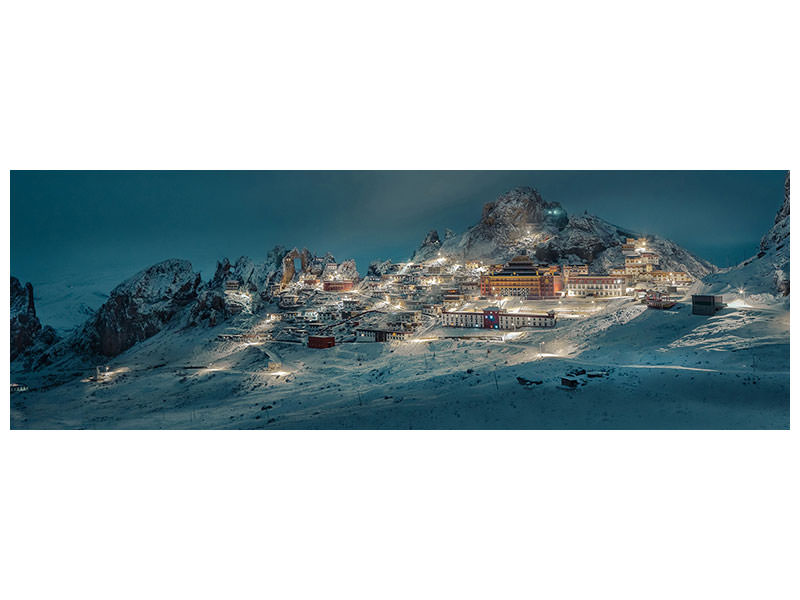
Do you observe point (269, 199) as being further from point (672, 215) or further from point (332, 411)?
point (672, 215)

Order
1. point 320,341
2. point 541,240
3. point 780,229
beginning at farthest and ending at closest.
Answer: point 541,240
point 320,341
point 780,229

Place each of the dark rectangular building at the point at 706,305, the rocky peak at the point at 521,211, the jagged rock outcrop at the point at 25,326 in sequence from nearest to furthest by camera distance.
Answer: the dark rectangular building at the point at 706,305
the jagged rock outcrop at the point at 25,326
the rocky peak at the point at 521,211

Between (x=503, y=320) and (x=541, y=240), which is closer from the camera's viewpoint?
(x=503, y=320)

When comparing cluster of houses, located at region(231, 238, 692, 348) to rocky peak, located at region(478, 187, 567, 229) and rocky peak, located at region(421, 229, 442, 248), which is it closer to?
rocky peak, located at region(421, 229, 442, 248)

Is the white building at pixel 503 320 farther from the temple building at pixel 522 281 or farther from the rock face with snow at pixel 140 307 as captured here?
the rock face with snow at pixel 140 307

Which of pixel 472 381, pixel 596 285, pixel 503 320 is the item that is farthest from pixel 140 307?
pixel 596 285

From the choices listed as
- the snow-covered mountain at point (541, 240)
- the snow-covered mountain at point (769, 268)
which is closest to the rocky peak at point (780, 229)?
the snow-covered mountain at point (769, 268)

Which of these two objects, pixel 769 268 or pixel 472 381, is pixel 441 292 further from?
pixel 769 268

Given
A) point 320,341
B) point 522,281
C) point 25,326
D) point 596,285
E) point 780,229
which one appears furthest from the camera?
point 522,281
